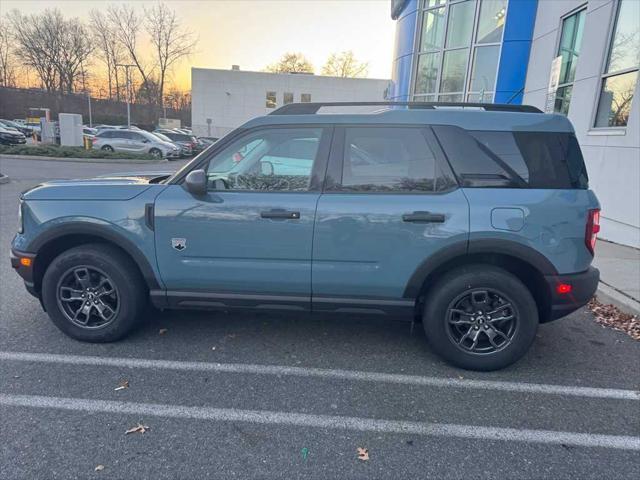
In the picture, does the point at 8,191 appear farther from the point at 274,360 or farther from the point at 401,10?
the point at 401,10

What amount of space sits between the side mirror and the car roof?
54cm

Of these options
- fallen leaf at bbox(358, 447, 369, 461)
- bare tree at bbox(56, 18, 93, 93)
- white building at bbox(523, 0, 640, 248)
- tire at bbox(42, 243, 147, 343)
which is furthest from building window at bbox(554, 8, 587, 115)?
bare tree at bbox(56, 18, 93, 93)

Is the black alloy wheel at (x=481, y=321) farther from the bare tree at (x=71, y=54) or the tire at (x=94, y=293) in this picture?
the bare tree at (x=71, y=54)

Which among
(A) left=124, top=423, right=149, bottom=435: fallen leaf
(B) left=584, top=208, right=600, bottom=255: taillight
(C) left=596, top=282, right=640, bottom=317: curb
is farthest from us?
(C) left=596, top=282, right=640, bottom=317: curb

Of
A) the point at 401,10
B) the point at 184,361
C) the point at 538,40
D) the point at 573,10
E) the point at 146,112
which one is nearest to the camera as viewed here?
the point at 184,361

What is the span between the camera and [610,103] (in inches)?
287

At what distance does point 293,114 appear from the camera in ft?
11.3

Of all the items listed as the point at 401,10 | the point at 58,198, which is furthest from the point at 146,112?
the point at 58,198

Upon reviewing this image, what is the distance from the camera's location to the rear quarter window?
3.05 metres

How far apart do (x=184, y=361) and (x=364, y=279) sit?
5.02 ft

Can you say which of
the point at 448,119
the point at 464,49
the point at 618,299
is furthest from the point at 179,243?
the point at 464,49

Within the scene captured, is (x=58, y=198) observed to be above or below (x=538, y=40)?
below

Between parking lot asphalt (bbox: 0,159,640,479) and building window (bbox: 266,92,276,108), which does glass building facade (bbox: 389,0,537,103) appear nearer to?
parking lot asphalt (bbox: 0,159,640,479)

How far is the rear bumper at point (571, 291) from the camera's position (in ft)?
10.1
